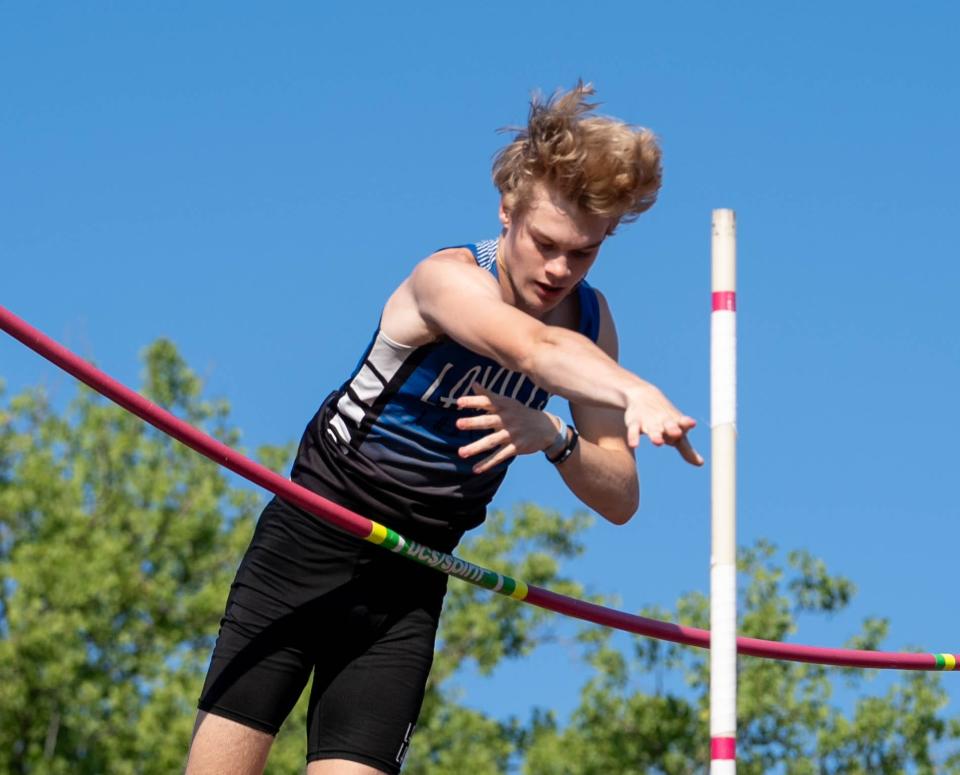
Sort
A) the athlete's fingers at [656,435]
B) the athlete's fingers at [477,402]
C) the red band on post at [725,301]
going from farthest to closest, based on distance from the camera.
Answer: the athlete's fingers at [477,402] < the red band on post at [725,301] < the athlete's fingers at [656,435]

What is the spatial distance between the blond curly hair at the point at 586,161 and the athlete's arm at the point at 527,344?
0.37 meters

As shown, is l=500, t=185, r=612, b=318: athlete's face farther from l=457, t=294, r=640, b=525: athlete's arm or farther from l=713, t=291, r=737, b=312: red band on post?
l=713, t=291, r=737, b=312: red band on post

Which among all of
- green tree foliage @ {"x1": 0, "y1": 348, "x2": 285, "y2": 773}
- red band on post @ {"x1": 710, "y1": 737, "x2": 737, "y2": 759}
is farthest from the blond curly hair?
green tree foliage @ {"x1": 0, "y1": 348, "x2": 285, "y2": 773}

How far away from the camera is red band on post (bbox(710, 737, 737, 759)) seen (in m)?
4.41

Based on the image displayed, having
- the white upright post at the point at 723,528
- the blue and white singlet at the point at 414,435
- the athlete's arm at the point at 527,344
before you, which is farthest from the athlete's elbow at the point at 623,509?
the white upright post at the point at 723,528

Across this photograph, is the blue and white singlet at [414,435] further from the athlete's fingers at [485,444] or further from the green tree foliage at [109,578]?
the green tree foliage at [109,578]

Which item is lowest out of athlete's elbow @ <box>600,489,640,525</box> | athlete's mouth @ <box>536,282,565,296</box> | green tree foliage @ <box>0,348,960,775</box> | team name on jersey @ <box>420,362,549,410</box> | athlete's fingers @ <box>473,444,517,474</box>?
athlete's fingers @ <box>473,444,517,474</box>

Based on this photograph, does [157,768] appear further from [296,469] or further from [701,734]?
[296,469]

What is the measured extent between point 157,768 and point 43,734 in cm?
253

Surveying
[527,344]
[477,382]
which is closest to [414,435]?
[477,382]

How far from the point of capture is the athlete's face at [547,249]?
5266mm

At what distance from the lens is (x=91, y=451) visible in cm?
3325

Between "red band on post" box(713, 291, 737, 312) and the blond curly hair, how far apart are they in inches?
30.6

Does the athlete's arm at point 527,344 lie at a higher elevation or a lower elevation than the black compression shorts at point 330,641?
higher
